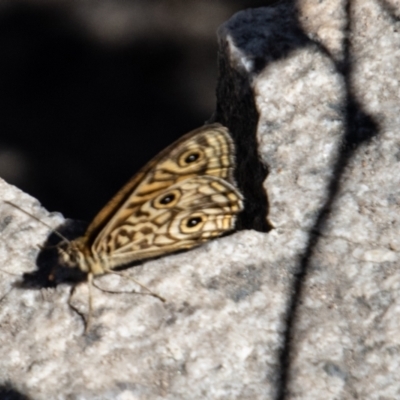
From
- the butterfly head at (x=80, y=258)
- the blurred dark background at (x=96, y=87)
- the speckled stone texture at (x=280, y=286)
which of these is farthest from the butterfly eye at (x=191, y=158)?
the blurred dark background at (x=96, y=87)

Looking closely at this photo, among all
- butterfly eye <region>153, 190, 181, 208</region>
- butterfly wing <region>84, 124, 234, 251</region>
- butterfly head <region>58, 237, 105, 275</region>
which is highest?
butterfly wing <region>84, 124, 234, 251</region>

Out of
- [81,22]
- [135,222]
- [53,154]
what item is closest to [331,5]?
[135,222]

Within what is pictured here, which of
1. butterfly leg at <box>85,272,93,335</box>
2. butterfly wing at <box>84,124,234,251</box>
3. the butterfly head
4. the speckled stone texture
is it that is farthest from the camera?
butterfly wing at <box>84,124,234,251</box>

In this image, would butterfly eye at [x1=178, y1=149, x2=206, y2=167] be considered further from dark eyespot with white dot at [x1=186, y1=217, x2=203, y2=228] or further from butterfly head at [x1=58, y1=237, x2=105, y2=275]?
butterfly head at [x1=58, y1=237, x2=105, y2=275]

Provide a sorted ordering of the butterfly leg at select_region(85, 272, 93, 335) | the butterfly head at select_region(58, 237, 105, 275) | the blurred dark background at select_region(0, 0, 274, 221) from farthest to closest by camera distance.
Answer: the blurred dark background at select_region(0, 0, 274, 221) → the butterfly head at select_region(58, 237, 105, 275) → the butterfly leg at select_region(85, 272, 93, 335)

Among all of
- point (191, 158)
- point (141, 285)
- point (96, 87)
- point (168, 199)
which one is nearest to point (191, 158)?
point (191, 158)

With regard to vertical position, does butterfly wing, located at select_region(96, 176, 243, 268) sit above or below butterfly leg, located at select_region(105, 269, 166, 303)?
above

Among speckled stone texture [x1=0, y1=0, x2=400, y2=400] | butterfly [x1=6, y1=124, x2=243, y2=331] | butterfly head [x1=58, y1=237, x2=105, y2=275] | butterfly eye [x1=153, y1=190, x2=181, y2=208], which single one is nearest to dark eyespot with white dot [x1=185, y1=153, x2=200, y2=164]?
butterfly [x1=6, y1=124, x2=243, y2=331]
